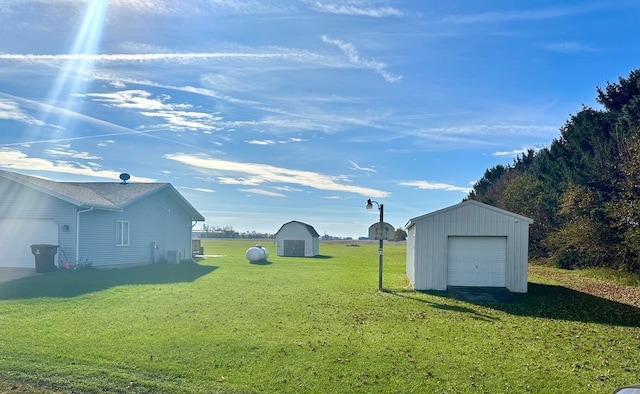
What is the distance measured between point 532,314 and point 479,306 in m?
1.66

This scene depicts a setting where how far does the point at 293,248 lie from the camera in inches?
1654

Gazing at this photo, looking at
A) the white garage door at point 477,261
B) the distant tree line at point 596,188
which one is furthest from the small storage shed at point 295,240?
the white garage door at point 477,261

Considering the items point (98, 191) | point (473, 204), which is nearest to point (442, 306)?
point (473, 204)

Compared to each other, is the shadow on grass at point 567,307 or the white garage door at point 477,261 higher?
the white garage door at point 477,261

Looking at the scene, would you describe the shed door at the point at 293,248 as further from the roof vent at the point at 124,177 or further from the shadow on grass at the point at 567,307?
the shadow on grass at the point at 567,307

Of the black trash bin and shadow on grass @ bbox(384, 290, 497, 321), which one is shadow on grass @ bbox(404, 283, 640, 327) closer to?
shadow on grass @ bbox(384, 290, 497, 321)

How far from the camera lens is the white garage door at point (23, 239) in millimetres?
19531

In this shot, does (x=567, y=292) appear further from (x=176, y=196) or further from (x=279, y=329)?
(x=176, y=196)

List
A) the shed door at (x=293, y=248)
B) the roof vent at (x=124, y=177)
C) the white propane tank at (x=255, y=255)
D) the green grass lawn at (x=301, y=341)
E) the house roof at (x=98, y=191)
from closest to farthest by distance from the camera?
1. the green grass lawn at (x=301, y=341)
2. the house roof at (x=98, y=191)
3. the roof vent at (x=124, y=177)
4. the white propane tank at (x=255, y=255)
5. the shed door at (x=293, y=248)

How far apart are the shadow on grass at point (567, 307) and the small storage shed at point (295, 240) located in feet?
83.7

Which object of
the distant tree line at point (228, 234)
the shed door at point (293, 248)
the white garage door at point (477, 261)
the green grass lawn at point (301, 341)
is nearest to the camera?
the green grass lawn at point (301, 341)

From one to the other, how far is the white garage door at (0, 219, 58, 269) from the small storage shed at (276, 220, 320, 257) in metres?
24.0

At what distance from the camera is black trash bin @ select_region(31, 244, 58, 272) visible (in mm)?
18078

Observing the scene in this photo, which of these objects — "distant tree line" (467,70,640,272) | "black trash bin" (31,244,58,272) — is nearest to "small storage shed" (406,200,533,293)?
"distant tree line" (467,70,640,272)
